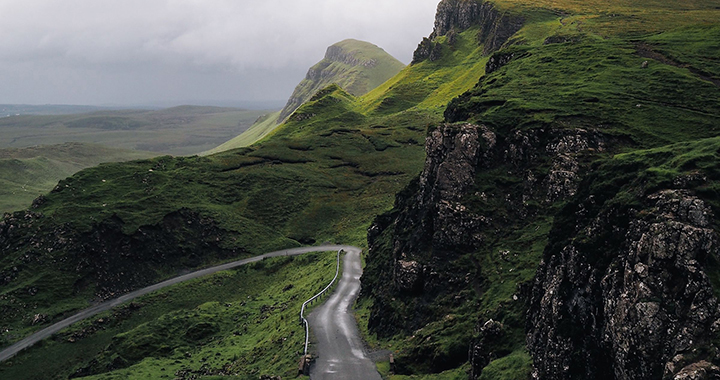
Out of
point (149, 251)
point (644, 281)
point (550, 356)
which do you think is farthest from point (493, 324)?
point (149, 251)

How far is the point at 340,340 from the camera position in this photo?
5981 cm

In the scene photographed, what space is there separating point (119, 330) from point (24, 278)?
26.4 m

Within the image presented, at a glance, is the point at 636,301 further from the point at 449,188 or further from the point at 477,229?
the point at 449,188

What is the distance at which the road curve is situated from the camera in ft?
295

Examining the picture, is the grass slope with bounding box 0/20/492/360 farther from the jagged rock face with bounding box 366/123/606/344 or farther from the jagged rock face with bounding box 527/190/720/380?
the jagged rock face with bounding box 527/190/720/380

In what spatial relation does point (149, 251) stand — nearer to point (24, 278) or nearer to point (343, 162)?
point (24, 278)

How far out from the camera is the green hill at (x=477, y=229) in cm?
3331

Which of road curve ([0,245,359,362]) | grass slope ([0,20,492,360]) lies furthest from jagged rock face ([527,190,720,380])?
grass slope ([0,20,492,360])

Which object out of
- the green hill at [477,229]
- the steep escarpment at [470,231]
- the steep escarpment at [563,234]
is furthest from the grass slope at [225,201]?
the steep escarpment at [470,231]

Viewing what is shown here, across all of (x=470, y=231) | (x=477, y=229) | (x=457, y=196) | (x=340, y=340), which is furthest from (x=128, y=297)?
(x=477, y=229)

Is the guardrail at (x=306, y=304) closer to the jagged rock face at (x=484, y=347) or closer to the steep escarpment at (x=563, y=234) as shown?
the steep escarpment at (x=563, y=234)

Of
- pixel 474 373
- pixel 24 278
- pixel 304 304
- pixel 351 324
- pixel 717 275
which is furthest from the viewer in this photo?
pixel 24 278

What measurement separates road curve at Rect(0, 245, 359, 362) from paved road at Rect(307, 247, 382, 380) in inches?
1275

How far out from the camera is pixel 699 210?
30.5 metres
